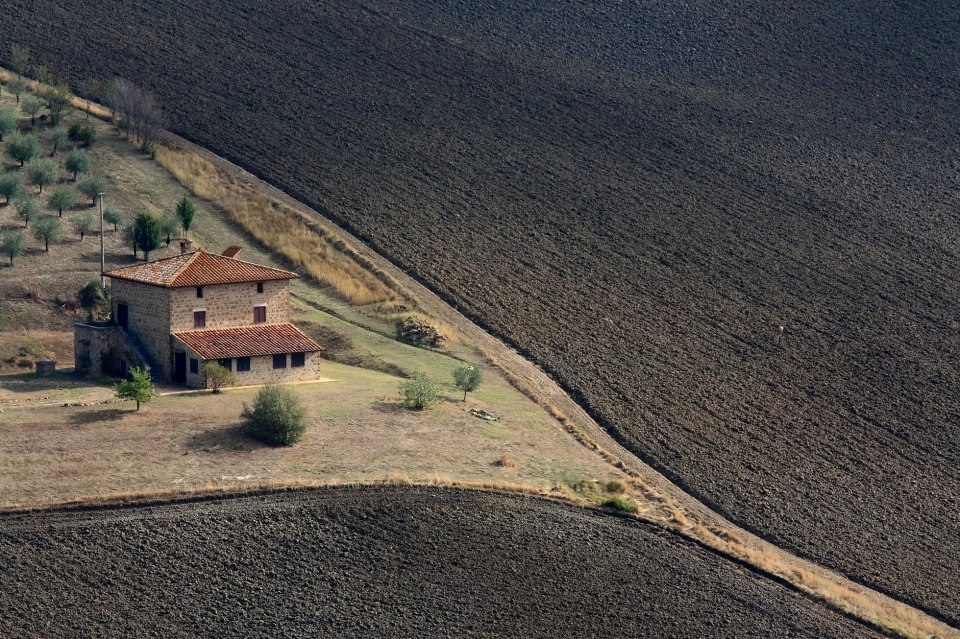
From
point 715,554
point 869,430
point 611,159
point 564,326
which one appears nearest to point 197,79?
point 611,159

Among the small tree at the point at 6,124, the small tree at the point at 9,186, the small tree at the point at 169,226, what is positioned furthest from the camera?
the small tree at the point at 6,124

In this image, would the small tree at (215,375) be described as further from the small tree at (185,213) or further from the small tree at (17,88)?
the small tree at (17,88)

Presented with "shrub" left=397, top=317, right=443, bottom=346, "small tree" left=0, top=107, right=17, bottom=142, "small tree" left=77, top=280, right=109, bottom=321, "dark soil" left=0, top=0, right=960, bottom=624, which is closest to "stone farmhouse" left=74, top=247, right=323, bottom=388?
"small tree" left=77, top=280, right=109, bottom=321

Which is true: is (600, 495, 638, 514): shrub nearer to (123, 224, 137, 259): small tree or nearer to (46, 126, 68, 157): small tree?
(123, 224, 137, 259): small tree

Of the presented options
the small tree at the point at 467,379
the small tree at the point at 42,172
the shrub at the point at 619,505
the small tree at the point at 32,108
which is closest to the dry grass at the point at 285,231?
the small tree at the point at 32,108

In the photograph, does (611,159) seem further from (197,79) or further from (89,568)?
(89,568)

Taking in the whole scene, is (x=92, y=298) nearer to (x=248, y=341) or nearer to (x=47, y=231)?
(x=47, y=231)
